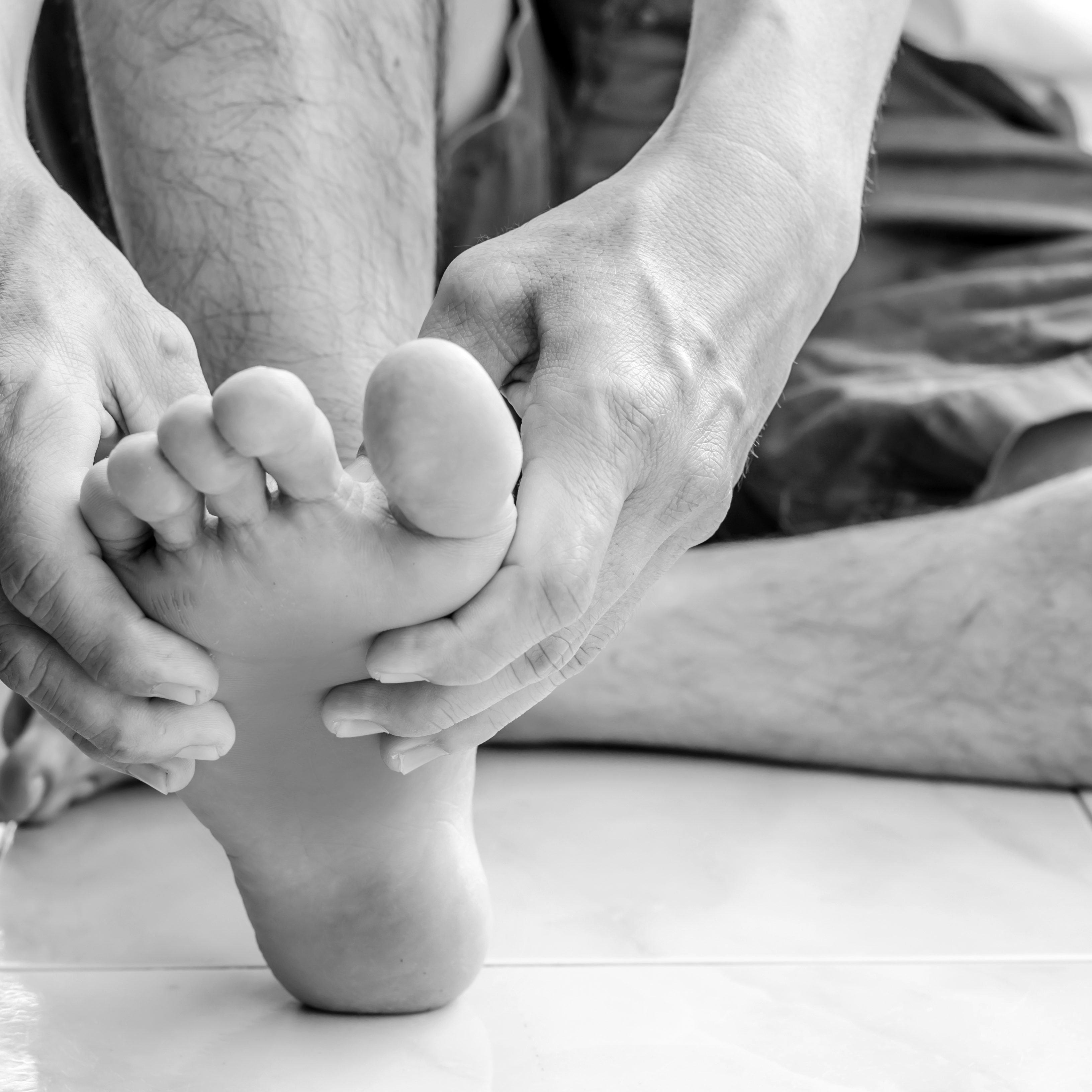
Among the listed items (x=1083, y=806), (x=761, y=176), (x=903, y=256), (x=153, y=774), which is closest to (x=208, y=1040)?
(x=153, y=774)

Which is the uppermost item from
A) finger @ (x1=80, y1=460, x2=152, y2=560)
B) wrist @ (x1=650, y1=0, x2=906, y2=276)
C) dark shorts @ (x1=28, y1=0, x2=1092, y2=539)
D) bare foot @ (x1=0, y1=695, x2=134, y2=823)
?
wrist @ (x1=650, y1=0, x2=906, y2=276)

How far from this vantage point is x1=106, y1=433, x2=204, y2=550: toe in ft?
1.64

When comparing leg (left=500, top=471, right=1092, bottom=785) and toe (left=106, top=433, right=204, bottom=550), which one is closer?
toe (left=106, top=433, right=204, bottom=550)

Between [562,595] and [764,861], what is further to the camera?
[764,861]

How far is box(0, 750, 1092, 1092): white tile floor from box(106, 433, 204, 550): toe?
0.29 metres

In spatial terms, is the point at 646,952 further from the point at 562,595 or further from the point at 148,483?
the point at 148,483

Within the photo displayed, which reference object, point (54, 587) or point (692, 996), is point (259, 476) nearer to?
point (54, 587)

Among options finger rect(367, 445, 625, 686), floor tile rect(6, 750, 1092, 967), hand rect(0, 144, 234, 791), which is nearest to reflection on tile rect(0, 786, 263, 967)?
floor tile rect(6, 750, 1092, 967)

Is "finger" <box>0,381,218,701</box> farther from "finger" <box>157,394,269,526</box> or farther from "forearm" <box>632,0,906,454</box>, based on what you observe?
"forearm" <box>632,0,906,454</box>

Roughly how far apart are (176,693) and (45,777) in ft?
1.49

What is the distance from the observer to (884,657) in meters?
1.07

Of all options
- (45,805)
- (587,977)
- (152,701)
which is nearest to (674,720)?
(587,977)

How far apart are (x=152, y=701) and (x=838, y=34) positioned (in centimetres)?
54

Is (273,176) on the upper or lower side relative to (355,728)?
upper
